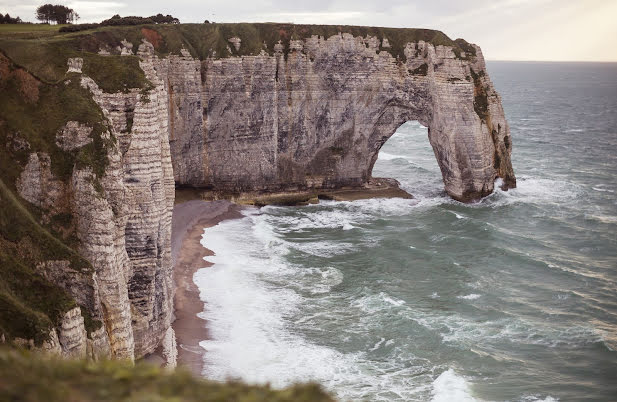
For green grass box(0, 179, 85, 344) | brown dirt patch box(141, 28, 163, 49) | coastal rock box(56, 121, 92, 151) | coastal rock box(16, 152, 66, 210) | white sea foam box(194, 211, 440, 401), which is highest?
brown dirt patch box(141, 28, 163, 49)

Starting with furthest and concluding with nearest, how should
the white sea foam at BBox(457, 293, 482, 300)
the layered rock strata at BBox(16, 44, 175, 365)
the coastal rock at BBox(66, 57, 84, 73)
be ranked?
the white sea foam at BBox(457, 293, 482, 300) → the coastal rock at BBox(66, 57, 84, 73) → the layered rock strata at BBox(16, 44, 175, 365)

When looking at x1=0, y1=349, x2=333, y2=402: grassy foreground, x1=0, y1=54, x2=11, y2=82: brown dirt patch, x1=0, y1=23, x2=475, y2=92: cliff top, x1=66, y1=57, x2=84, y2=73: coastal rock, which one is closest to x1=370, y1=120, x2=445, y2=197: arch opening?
x1=0, y1=23, x2=475, y2=92: cliff top

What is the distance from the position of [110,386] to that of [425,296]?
3447cm

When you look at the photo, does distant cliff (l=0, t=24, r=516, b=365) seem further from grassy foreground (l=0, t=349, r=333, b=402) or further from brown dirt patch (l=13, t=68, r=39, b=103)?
grassy foreground (l=0, t=349, r=333, b=402)

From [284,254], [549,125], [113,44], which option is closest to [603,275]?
[284,254]

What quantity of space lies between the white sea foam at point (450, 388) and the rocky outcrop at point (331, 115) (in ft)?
112

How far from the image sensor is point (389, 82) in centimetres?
6356

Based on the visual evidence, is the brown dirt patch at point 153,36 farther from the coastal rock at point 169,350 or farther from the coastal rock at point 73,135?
the coastal rock at point 73,135

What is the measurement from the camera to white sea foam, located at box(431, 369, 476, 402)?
99.5ft

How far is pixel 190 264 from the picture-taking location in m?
46.1

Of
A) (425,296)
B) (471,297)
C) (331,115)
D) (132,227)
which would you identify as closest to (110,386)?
(132,227)

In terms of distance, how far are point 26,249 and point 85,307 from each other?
2.89 m

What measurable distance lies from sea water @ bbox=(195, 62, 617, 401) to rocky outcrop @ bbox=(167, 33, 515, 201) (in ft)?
13.2

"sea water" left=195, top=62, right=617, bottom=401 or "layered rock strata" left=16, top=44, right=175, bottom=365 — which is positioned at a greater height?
"layered rock strata" left=16, top=44, right=175, bottom=365
